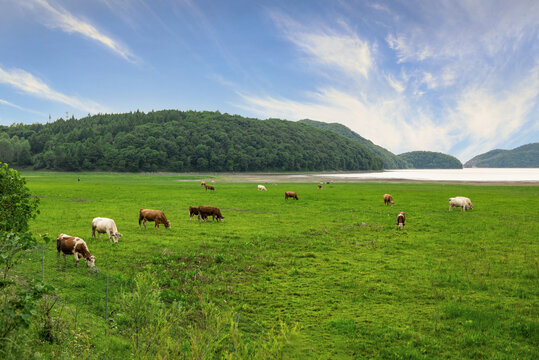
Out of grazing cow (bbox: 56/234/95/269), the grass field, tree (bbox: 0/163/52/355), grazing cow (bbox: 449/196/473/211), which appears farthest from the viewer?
grazing cow (bbox: 449/196/473/211)

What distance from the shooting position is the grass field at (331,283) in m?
8.62

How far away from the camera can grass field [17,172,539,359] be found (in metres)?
8.62

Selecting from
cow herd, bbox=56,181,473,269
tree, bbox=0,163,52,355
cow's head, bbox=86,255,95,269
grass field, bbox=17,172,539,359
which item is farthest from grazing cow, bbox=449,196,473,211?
tree, bbox=0,163,52,355

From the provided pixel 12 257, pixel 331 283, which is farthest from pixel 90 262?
pixel 331 283

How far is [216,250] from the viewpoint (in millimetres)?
17625

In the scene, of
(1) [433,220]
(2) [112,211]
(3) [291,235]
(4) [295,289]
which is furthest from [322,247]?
(2) [112,211]

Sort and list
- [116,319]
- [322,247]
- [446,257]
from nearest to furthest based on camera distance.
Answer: [116,319] → [446,257] → [322,247]

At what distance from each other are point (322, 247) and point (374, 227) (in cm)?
816

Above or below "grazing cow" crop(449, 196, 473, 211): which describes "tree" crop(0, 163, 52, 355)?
above

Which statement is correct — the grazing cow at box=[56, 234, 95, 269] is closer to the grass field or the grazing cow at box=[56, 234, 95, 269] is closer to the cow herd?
the cow herd

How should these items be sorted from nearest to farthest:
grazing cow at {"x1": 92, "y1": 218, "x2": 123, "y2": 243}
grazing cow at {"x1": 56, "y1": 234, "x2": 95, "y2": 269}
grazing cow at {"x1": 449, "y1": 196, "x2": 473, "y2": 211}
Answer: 1. grazing cow at {"x1": 56, "y1": 234, "x2": 95, "y2": 269}
2. grazing cow at {"x1": 92, "y1": 218, "x2": 123, "y2": 243}
3. grazing cow at {"x1": 449, "y1": 196, "x2": 473, "y2": 211}

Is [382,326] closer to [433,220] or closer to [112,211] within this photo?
[433,220]

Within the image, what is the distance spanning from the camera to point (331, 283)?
43.5 ft

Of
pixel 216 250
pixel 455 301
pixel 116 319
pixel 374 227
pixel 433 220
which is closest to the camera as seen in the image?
pixel 116 319
